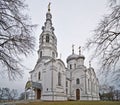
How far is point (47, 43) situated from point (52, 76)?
26.1 feet

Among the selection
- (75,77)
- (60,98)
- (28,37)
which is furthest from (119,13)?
(75,77)

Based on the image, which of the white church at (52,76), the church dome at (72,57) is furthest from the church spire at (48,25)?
the church dome at (72,57)

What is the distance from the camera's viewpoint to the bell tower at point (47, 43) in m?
38.7

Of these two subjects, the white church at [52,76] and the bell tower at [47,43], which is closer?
the white church at [52,76]

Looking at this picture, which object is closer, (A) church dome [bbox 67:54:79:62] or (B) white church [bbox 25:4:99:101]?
(B) white church [bbox 25:4:99:101]

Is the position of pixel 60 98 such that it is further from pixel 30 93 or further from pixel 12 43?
pixel 12 43

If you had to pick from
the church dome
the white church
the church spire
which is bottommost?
the white church

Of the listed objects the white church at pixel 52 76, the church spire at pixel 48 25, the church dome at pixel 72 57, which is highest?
the church spire at pixel 48 25

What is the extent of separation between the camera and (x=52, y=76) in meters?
34.9

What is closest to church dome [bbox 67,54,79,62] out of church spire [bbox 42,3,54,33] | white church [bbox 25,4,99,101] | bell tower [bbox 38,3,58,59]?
white church [bbox 25,4,99,101]

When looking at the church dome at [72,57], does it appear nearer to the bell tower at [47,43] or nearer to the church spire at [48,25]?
the bell tower at [47,43]

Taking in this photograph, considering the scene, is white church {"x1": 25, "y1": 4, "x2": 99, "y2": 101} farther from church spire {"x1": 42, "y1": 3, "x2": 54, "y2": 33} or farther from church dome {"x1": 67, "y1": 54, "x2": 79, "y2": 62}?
church dome {"x1": 67, "y1": 54, "x2": 79, "y2": 62}

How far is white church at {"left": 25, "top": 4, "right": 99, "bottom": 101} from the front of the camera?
34.8m

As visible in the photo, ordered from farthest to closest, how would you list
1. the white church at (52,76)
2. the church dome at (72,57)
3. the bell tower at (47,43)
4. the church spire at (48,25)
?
1. the church dome at (72,57)
2. the church spire at (48,25)
3. the bell tower at (47,43)
4. the white church at (52,76)
